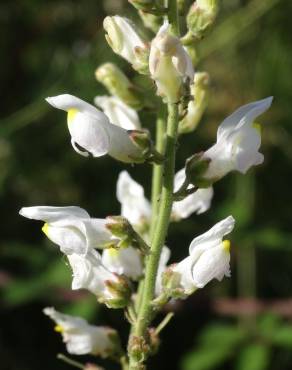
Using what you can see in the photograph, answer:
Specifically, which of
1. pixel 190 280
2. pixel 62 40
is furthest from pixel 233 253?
pixel 190 280

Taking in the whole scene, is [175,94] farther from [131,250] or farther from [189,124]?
[131,250]

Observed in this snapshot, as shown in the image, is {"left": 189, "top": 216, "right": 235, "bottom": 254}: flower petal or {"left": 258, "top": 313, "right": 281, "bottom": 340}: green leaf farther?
{"left": 258, "top": 313, "right": 281, "bottom": 340}: green leaf

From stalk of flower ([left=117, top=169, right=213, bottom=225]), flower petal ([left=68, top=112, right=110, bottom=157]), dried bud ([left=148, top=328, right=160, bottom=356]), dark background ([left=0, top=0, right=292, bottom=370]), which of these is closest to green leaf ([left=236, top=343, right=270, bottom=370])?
dark background ([left=0, top=0, right=292, bottom=370])

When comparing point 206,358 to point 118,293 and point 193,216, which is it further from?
point 118,293

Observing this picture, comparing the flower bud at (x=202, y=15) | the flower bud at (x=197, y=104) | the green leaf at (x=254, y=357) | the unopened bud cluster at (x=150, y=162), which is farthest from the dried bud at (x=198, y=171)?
the green leaf at (x=254, y=357)

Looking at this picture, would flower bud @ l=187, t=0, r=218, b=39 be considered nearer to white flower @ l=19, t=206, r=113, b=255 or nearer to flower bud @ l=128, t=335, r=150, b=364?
white flower @ l=19, t=206, r=113, b=255

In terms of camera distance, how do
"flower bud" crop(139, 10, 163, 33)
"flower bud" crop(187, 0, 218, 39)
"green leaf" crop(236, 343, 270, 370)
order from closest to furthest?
"flower bud" crop(187, 0, 218, 39), "flower bud" crop(139, 10, 163, 33), "green leaf" crop(236, 343, 270, 370)
